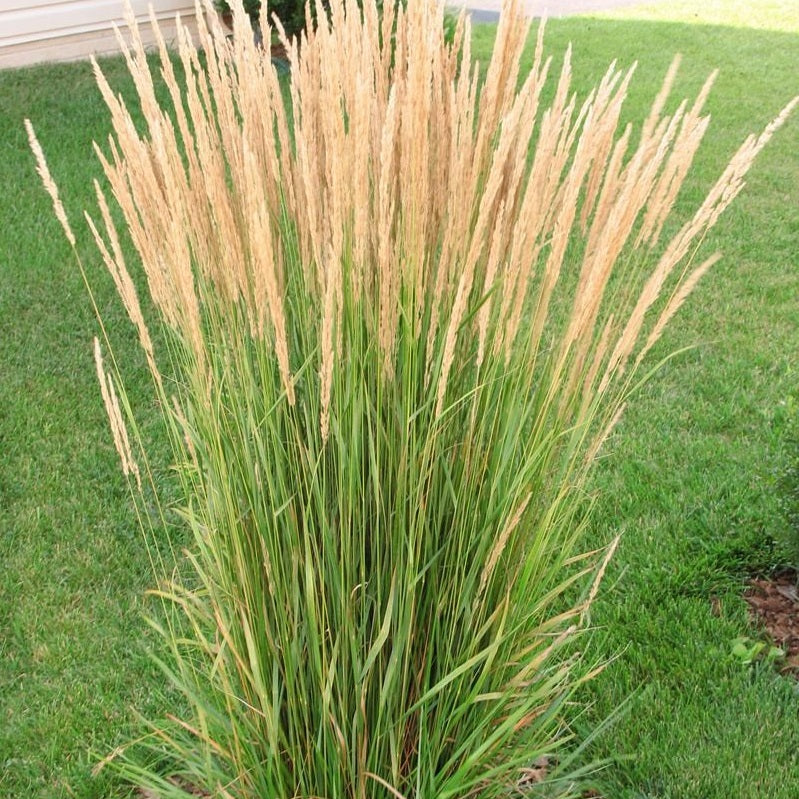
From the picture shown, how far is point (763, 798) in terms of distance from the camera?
101 inches

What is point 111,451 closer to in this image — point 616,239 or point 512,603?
point 512,603

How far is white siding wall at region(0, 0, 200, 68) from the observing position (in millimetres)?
8727

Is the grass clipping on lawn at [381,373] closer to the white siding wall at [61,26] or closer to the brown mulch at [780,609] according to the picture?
the brown mulch at [780,609]

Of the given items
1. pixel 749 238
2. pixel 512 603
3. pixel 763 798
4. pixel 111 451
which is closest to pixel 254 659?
pixel 512 603

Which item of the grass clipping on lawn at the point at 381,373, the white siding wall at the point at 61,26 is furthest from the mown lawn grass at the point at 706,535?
the white siding wall at the point at 61,26

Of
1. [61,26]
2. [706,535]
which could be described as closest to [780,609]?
[706,535]

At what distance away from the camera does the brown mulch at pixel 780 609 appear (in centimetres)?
309

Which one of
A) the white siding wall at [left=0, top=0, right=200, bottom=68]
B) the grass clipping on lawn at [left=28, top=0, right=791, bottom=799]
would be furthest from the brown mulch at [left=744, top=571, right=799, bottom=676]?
the white siding wall at [left=0, top=0, right=200, bottom=68]

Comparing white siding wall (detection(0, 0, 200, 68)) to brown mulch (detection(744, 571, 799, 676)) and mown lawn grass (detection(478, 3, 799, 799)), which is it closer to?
mown lawn grass (detection(478, 3, 799, 799))

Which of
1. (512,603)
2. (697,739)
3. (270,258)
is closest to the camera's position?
(270,258)

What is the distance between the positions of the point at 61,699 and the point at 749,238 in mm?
4839

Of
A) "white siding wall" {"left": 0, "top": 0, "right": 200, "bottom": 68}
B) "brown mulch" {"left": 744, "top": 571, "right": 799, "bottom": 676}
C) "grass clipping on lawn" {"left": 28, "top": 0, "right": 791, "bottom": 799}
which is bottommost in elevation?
"white siding wall" {"left": 0, "top": 0, "right": 200, "bottom": 68}

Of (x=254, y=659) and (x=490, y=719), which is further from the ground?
(x=254, y=659)

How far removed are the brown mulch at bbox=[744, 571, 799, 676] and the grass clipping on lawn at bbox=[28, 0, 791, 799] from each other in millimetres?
1276
